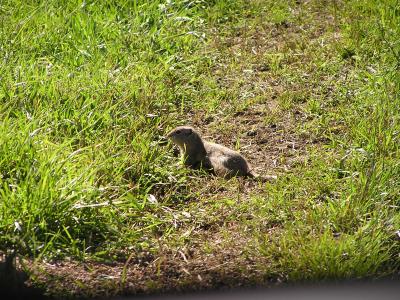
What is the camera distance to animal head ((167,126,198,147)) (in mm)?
6098

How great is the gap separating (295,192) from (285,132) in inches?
45.7

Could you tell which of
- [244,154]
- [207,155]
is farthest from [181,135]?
[244,154]

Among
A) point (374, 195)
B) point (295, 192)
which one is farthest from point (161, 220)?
point (374, 195)

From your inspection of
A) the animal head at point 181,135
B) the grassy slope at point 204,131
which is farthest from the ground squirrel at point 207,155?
the grassy slope at point 204,131

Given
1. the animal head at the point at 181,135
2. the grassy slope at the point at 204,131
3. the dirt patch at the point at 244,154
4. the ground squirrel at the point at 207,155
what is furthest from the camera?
the animal head at the point at 181,135

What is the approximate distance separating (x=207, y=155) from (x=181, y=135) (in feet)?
0.86

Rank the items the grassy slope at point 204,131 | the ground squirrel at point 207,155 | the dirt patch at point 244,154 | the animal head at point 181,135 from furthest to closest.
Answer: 1. the animal head at point 181,135
2. the ground squirrel at point 207,155
3. the grassy slope at point 204,131
4. the dirt patch at point 244,154

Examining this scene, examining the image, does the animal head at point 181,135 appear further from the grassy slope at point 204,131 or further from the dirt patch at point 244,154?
the dirt patch at point 244,154

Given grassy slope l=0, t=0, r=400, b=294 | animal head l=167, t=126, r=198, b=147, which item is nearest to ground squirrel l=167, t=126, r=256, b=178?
animal head l=167, t=126, r=198, b=147

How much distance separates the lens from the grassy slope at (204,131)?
183 inches

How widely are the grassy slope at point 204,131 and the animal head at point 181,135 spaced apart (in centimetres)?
12

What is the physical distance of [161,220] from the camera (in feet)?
17.1

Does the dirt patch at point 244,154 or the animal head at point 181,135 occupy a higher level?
the animal head at point 181,135

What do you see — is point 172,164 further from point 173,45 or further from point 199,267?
point 173,45
